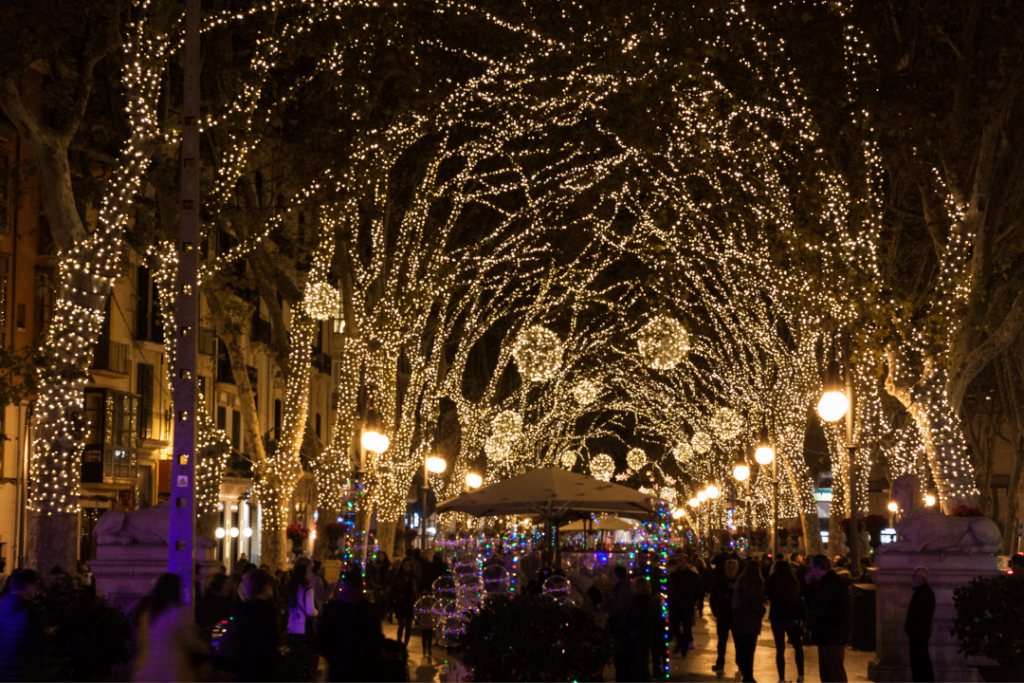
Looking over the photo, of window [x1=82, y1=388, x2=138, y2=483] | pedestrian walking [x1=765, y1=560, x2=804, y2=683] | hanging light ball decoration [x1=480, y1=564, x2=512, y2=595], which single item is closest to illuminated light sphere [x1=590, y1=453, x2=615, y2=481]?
window [x1=82, y1=388, x2=138, y2=483]

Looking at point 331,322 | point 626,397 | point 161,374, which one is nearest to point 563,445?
point 626,397

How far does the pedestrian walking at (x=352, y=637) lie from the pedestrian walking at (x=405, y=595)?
10.7m

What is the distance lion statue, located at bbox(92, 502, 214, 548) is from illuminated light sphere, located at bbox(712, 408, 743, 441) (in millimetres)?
27690

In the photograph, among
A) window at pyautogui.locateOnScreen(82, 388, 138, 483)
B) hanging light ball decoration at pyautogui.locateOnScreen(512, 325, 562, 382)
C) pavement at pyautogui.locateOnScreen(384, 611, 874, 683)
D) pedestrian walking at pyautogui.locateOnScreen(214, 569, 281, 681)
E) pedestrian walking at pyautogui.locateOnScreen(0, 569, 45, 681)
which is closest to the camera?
pedestrian walking at pyautogui.locateOnScreen(214, 569, 281, 681)

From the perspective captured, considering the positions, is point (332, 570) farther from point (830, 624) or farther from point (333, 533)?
point (830, 624)

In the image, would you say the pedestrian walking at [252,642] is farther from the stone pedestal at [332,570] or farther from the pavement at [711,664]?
the stone pedestal at [332,570]

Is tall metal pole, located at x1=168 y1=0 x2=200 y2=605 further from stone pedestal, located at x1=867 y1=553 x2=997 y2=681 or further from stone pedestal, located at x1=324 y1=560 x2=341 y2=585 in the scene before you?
stone pedestal, located at x1=324 y1=560 x2=341 y2=585

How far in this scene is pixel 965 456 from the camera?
2016 cm

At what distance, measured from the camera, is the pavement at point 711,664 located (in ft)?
54.5

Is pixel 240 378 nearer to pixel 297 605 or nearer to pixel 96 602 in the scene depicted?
pixel 297 605

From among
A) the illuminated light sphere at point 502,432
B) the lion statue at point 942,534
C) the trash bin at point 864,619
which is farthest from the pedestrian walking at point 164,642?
the illuminated light sphere at point 502,432

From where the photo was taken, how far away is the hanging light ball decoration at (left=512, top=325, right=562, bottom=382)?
30156 millimetres

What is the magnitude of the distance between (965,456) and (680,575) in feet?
16.8

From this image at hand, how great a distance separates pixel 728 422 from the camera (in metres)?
40.3
